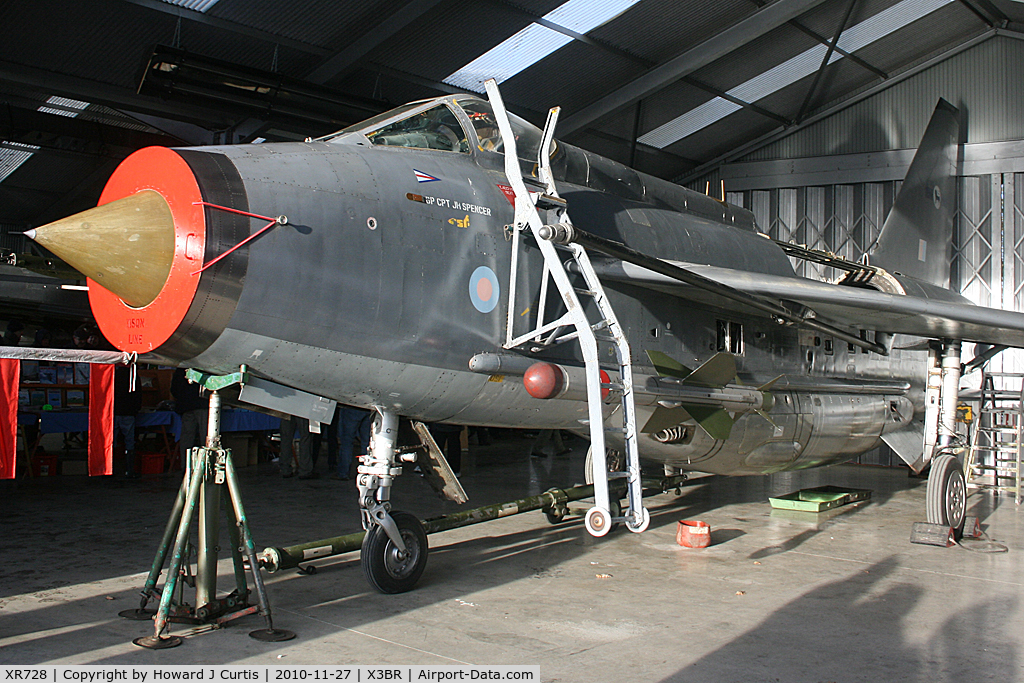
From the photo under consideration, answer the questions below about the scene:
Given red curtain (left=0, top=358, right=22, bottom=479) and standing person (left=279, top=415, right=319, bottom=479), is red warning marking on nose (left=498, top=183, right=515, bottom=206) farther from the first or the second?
standing person (left=279, top=415, right=319, bottom=479)

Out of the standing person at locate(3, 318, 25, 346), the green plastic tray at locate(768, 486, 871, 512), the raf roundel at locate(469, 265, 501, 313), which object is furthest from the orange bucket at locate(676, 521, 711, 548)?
the standing person at locate(3, 318, 25, 346)

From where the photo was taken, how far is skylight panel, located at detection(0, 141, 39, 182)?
15.9m

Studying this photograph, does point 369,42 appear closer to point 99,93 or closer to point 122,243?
point 99,93

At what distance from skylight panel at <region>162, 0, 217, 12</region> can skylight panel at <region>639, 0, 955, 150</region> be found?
10.0 m

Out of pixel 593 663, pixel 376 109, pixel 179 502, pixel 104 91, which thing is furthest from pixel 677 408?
pixel 104 91

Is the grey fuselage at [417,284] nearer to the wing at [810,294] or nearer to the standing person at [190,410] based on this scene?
the wing at [810,294]

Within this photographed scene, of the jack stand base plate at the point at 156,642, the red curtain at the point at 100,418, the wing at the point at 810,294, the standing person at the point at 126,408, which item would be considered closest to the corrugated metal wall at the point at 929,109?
the wing at the point at 810,294

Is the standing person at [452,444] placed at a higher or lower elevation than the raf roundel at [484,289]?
lower

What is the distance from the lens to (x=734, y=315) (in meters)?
7.32

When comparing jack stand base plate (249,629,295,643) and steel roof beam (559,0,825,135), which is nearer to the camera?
jack stand base plate (249,629,295,643)

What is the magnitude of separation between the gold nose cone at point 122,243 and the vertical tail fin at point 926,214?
30.8ft

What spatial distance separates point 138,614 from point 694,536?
4748mm

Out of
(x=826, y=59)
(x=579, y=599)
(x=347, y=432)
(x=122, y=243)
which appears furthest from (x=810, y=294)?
(x=826, y=59)

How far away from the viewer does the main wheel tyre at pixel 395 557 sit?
511cm
